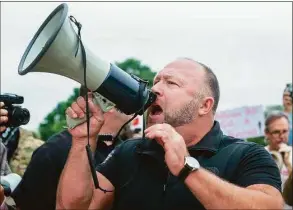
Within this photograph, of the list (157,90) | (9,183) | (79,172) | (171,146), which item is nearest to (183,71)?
(157,90)

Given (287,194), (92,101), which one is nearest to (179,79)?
(92,101)

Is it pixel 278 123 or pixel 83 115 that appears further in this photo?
pixel 278 123

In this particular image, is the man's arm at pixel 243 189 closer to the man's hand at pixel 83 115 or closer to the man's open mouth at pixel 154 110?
the man's open mouth at pixel 154 110

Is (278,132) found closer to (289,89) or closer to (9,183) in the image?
(289,89)

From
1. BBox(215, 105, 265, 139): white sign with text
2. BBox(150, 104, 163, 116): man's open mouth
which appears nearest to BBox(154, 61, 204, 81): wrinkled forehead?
BBox(150, 104, 163, 116): man's open mouth

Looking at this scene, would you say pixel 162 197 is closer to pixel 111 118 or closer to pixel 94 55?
pixel 94 55

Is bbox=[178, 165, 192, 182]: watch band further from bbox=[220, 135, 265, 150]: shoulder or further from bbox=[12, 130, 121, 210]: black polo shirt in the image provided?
bbox=[12, 130, 121, 210]: black polo shirt

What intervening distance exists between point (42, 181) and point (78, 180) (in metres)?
0.85

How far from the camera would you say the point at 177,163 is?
2695mm

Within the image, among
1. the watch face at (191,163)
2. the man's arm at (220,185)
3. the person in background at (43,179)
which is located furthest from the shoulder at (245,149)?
the person in background at (43,179)

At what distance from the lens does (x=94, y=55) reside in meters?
2.81

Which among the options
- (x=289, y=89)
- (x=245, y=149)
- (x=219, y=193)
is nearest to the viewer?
(x=219, y=193)

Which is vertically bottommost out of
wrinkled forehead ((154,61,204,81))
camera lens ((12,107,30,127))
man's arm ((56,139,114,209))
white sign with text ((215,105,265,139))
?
white sign with text ((215,105,265,139))

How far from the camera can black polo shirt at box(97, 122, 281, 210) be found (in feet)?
9.50
